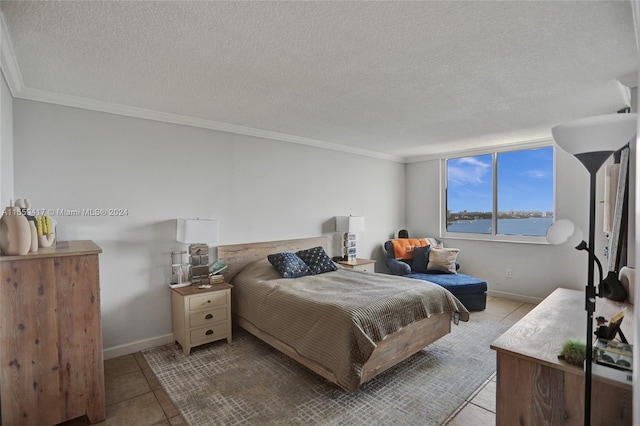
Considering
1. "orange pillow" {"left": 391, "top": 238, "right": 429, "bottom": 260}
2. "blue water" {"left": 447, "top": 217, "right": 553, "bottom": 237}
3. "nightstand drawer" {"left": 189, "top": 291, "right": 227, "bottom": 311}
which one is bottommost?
"nightstand drawer" {"left": 189, "top": 291, "right": 227, "bottom": 311}

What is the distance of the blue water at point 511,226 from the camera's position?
15.1 ft

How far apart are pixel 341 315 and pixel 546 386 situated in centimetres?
126

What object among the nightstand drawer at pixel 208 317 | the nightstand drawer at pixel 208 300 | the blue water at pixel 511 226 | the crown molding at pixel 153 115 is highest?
the crown molding at pixel 153 115

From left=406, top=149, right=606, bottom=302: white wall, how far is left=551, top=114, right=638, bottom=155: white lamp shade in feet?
11.3

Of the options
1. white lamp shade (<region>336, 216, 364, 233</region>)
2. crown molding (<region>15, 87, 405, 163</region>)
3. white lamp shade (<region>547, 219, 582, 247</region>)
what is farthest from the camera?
white lamp shade (<region>336, 216, 364, 233</region>)

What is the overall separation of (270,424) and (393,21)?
250 cm

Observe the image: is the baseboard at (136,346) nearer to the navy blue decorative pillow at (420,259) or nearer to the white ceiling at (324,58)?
the white ceiling at (324,58)

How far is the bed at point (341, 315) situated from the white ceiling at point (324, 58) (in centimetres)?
174

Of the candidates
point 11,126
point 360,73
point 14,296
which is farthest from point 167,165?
point 360,73

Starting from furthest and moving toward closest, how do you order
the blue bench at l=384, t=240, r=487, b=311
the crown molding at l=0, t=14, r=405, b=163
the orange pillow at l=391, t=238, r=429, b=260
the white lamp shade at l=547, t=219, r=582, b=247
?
the orange pillow at l=391, t=238, r=429, b=260, the blue bench at l=384, t=240, r=487, b=311, the crown molding at l=0, t=14, r=405, b=163, the white lamp shade at l=547, t=219, r=582, b=247

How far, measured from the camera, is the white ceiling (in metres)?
1.60

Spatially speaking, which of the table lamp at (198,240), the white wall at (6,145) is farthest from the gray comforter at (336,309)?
the white wall at (6,145)

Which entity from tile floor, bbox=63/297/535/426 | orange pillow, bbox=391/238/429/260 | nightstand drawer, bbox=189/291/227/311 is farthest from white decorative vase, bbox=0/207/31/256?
orange pillow, bbox=391/238/429/260

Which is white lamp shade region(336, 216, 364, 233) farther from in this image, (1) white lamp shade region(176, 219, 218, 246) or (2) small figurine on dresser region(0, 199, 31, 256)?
(2) small figurine on dresser region(0, 199, 31, 256)
